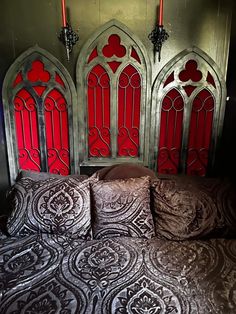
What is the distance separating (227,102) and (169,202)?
0.88 m

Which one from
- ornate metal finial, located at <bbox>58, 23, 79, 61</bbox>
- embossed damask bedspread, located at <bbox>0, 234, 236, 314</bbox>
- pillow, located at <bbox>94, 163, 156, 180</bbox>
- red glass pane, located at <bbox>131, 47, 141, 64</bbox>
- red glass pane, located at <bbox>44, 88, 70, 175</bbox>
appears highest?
ornate metal finial, located at <bbox>58, 23, 79, 61</bbox>

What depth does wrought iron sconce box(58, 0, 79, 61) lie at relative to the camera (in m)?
1.66

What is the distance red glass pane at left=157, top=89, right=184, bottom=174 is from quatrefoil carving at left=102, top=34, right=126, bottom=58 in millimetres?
452

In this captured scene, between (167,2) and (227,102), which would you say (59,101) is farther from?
(227,102)

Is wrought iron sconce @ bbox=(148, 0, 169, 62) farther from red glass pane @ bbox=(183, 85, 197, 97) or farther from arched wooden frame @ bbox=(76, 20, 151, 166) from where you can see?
red glass pane @ bbox=(183, 85, 197, 97)

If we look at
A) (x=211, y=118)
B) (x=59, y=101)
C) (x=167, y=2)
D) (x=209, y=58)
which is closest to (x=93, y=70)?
(x=59, y=101)

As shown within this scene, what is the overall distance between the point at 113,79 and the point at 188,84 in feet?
1.78

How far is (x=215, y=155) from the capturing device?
1.98 meters

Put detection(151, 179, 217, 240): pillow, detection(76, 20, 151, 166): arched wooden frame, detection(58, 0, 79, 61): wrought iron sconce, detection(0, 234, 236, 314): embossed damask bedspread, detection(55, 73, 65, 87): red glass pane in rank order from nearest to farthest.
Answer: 1. detection(0, 234, 236, 314): embossed damask bedspread
2. detection(151, 179, 217, 240): pillow
3. detection(58, 0, 79, 61): wrought iron sconce
4. detection(76, 20, 151, 166): arched wooden frame
5. detection(55, 73, 65, 87): red glass pane

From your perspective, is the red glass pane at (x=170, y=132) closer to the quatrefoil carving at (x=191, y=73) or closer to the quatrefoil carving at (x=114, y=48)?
the quatrefoil carving at (x=191, y=73)

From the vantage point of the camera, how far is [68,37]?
173 centimetres

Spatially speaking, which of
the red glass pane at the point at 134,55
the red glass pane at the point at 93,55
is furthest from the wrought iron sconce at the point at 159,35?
the red glass pane at the point at 93,55

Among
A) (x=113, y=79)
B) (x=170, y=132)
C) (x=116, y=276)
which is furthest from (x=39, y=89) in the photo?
(x=116, y=276)

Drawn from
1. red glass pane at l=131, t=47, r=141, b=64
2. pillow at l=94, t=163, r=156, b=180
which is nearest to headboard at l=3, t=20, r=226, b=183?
red glass pane at l=131, t=47, r=141, b=64
